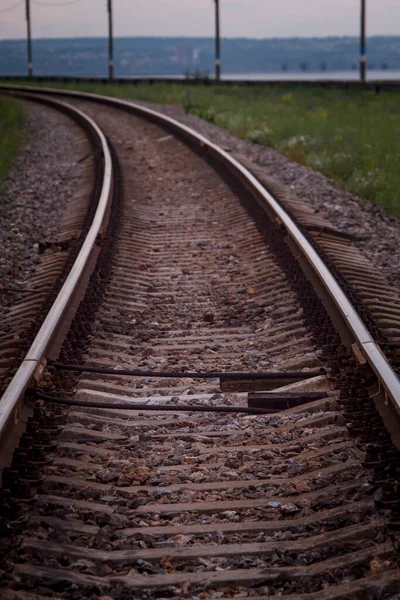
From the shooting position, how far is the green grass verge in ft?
52.4

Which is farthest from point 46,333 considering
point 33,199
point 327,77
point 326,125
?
point 327,77

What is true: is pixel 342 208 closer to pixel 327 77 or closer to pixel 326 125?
pixel 326 125

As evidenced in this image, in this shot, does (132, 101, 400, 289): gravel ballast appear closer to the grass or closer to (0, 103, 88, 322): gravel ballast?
the grass

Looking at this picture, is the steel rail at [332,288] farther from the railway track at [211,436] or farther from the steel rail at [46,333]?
the steel rail at [46,333]

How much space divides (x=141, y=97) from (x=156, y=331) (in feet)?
99.8

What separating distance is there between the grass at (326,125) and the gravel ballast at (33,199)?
3.90 meters

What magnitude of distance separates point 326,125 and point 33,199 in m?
10.0

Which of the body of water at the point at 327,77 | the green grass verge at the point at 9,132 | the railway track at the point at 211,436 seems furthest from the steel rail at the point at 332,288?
the body of water at the point at 327,77

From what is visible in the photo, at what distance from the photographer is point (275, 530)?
3.58 meters

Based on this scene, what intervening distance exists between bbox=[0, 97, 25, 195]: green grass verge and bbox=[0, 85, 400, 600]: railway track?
25.1 feet

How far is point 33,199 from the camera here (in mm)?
12164

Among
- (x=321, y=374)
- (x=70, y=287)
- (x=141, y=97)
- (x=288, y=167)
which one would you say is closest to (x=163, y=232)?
(x=70, y=287)

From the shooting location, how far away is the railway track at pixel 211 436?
10.9ft

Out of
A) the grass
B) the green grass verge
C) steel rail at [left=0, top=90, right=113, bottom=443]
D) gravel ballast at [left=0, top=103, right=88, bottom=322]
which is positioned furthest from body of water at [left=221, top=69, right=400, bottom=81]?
steel rail at [left=0, top=90, right=113, bottom=443]
